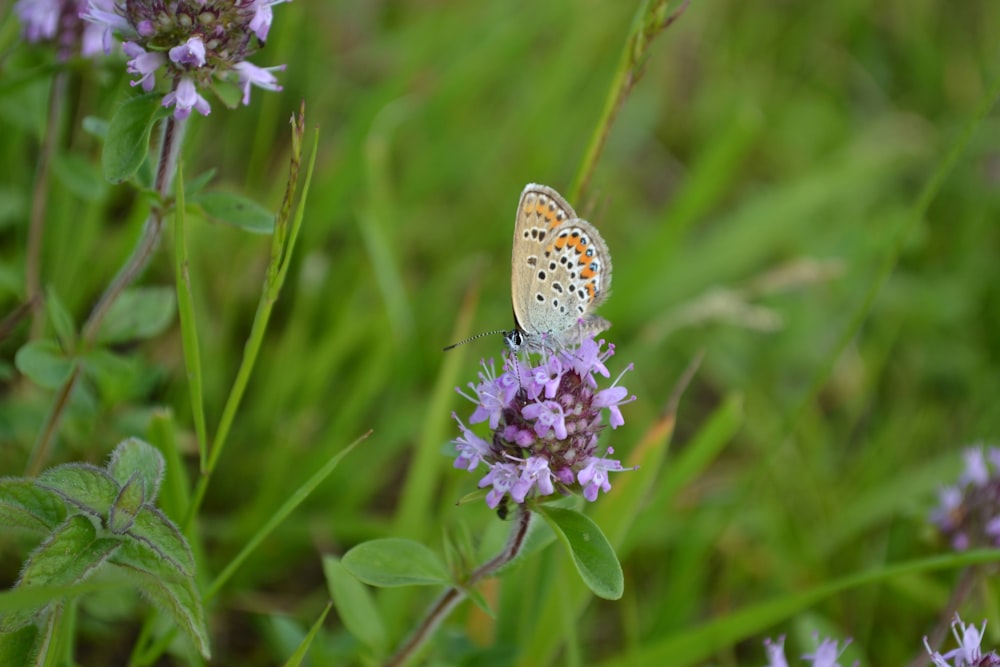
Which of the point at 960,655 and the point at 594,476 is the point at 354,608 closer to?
the point at 594,476

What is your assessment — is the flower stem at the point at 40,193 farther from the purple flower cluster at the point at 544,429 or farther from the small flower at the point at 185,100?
the purple flower cluster at the point at 544,429

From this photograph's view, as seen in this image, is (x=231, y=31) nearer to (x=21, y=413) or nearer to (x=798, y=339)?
(x=21, y=413)

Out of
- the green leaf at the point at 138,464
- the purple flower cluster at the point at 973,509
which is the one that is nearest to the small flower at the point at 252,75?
the green leaf at the point at 138,464

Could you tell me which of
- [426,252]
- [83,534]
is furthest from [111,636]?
[426,252]

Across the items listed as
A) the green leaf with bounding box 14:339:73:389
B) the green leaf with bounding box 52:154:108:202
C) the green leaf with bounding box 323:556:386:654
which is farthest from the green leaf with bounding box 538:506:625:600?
the green leaf with bounding box 52:154:108:202

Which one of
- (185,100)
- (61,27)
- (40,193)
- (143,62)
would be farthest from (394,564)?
(61,27)

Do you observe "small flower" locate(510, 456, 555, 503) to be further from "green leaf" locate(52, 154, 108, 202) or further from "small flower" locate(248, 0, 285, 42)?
"green leaf" locate(52, 154, 108, 202)

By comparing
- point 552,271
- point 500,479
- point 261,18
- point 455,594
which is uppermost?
point 261,18
